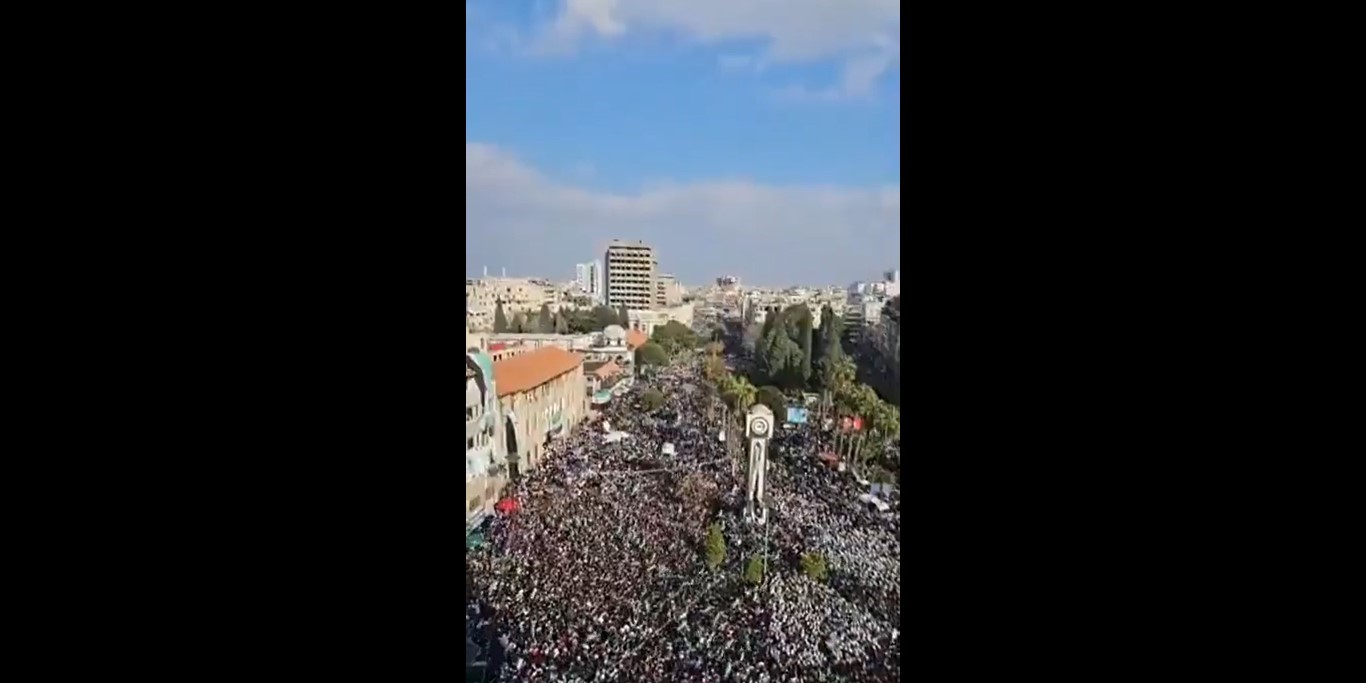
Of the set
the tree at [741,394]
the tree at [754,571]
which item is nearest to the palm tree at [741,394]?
the tree at [741,394]

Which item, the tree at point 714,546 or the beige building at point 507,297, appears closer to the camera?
the beige building at point 507,297

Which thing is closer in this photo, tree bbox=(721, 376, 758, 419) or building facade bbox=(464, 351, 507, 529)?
building facade bbox=(464, 351, 507, 529)

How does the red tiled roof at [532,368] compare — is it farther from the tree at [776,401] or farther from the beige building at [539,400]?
the tree at [776,401]

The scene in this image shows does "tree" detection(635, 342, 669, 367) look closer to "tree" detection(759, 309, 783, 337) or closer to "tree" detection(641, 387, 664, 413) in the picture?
"tree" detection(641, 387, 664, 413)

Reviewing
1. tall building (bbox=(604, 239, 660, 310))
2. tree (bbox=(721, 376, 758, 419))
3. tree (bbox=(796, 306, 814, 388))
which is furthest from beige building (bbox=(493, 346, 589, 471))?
tree (bbox=(796, 306, 814, 388))

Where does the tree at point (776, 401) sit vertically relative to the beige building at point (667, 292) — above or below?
below

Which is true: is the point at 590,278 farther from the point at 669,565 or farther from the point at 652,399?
the point at 669,565
